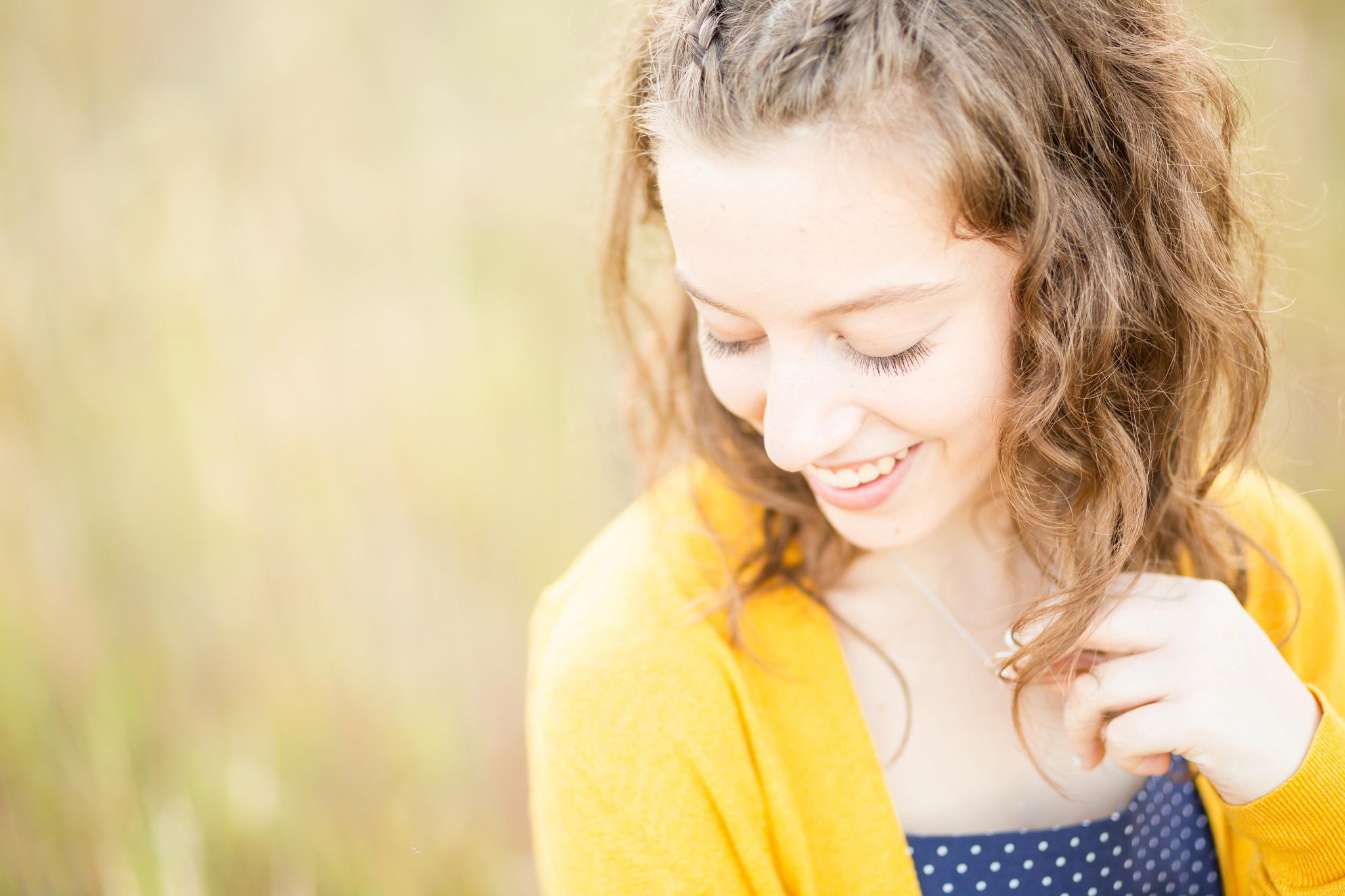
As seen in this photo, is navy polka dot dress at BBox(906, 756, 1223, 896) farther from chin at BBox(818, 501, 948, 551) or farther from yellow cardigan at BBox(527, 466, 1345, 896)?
chin at BBox(818, 501, 948, 551)

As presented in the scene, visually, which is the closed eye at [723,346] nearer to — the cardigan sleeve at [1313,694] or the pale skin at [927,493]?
the pale skin at [927,493]

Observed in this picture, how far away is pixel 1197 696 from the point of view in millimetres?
875

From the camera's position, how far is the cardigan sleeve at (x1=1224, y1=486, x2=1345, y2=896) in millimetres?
893

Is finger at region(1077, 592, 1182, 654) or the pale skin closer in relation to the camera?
the pale skin

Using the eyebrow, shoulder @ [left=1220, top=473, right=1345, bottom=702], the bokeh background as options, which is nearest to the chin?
the eyebrow

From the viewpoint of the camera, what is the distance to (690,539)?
1.15 m

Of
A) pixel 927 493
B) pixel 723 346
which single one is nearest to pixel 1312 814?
pixel 927 493

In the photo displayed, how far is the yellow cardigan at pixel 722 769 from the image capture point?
0.96 metres

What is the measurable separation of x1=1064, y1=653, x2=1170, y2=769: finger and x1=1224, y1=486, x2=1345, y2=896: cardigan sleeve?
16 cm

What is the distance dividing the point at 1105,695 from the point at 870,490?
31 centimetres

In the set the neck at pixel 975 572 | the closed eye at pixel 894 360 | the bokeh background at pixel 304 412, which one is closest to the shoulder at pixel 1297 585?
the neck at pixel 975 572

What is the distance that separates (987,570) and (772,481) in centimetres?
29

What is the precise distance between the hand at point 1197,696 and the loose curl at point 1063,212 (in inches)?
2.0

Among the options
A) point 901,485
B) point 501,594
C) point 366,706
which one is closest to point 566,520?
point 501,594
